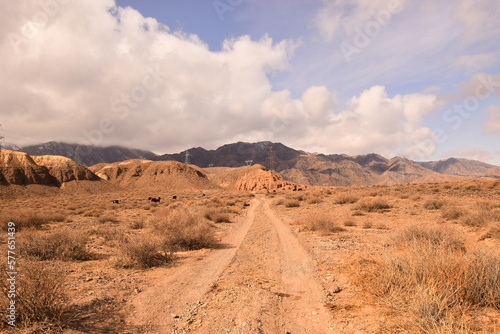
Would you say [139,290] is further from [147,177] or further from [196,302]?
[147,177]

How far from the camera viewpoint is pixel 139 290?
568 centimetres

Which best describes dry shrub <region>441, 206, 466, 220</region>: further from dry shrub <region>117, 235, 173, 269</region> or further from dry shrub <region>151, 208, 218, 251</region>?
dry shrub <region>117, 235, 173, 269</region>

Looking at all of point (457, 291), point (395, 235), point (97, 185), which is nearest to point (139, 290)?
point (457, 291)

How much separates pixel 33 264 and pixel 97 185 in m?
79.0

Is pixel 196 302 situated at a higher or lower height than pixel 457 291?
lower

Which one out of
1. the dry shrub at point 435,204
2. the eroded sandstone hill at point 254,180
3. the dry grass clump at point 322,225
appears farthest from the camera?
the eroded sandstone hill at point 254,180

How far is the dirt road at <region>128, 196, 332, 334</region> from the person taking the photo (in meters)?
4.24

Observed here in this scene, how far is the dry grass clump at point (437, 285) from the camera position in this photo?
3.51 meters

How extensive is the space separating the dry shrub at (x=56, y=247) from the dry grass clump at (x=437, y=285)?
28.6ft

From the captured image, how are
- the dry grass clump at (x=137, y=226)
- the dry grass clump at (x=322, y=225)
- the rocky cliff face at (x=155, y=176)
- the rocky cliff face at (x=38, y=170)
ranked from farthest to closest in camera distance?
the rocky cliff face at (x=155, y=176), the rocky cliff face at (x=38, y=170), the dry grass clump at (x=137, y=226), the dry grass clump at (x=322, y=225)

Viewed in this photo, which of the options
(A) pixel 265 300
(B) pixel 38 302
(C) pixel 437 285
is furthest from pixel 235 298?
(C) pixel 437 285

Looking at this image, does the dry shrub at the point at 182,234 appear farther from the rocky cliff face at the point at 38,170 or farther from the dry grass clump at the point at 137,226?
the rocky cliff face at the point at 38,170

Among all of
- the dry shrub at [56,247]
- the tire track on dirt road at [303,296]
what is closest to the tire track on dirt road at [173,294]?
the tire track on dirt road at [303,296]

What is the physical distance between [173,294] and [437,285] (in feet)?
16.7
